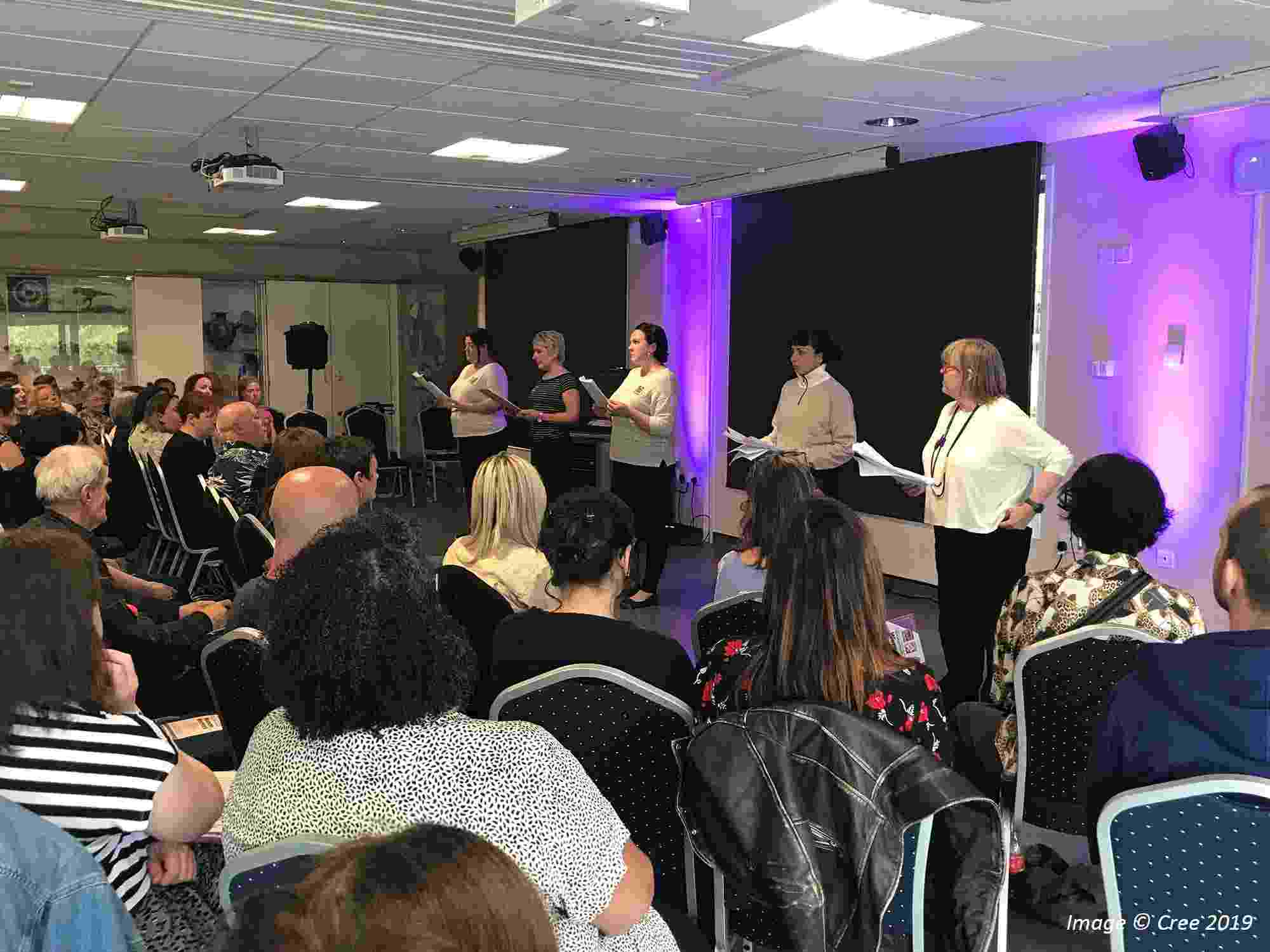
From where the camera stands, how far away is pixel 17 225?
1141 cm

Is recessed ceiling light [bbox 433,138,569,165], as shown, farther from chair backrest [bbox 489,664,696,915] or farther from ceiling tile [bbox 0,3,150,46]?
chair backrest [bbox 489,664,696,915]

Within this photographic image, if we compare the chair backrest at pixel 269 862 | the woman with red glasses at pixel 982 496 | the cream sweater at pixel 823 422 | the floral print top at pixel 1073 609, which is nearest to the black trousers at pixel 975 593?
the woman with red glasses at pixel 982 496

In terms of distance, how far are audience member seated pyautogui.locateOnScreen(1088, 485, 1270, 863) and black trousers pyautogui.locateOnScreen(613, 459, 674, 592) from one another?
483 cm

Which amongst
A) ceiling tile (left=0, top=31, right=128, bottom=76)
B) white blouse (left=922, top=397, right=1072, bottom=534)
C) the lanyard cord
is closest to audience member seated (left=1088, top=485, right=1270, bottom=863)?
white blouse (left=922, top=397, right=1072, bottom=534)

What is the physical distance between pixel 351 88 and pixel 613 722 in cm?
413

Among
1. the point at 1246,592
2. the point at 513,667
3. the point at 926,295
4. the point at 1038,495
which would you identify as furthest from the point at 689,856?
the point at 926,295

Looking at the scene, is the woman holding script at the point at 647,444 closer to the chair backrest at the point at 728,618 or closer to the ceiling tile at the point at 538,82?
the ceiling tile at the point at 538,82

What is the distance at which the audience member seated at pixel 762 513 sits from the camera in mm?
3324

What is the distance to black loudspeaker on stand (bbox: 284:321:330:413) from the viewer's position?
12.8 metres

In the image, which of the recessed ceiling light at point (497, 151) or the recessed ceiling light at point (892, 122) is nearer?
the recessed ceiling light at point (892, 122)

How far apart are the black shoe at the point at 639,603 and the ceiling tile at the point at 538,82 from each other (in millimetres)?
2976

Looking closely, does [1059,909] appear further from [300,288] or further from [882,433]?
[300,288]

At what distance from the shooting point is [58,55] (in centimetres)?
471

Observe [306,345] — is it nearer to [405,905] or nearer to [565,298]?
[565,298]
